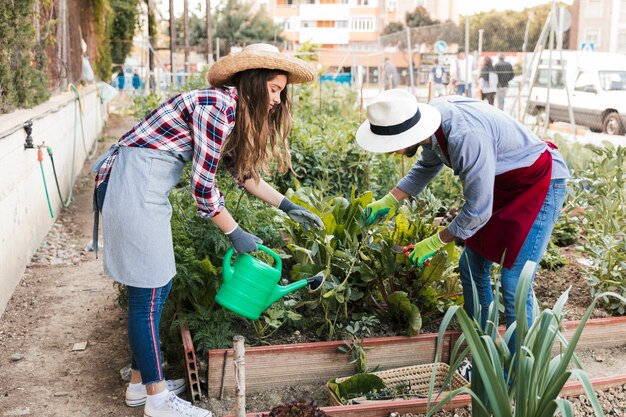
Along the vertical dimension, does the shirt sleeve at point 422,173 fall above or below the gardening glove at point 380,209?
above

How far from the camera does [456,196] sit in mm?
5367

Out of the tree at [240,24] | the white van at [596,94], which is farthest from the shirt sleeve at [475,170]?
→ the tree at [240,24]

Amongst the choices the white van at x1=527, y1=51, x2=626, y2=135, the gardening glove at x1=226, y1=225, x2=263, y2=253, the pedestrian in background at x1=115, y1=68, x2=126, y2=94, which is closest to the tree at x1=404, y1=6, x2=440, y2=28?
the pedestrian in background at x1=115, y1=68, x2=126, y2=94

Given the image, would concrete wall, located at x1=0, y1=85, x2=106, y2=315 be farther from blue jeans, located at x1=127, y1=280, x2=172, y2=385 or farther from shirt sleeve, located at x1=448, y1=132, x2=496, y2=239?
shirt sleeve, located at x1=448, y1=132, x2=496, y2=239

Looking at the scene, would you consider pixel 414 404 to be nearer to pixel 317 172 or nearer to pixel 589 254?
pixel 589 254

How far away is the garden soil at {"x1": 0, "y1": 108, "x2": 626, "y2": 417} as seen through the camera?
9.93ft

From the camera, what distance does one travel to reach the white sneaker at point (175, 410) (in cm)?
271

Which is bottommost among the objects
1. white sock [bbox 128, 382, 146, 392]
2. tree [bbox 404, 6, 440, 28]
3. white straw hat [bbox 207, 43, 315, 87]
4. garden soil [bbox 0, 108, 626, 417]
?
garden soil [bbox 0, 108, 626, 417]

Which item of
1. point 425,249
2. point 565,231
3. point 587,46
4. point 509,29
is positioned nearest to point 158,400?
point 425,249

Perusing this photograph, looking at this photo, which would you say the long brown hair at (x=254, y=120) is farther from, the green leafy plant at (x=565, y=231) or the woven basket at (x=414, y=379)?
the green leafy plant at (x=565, y=231)

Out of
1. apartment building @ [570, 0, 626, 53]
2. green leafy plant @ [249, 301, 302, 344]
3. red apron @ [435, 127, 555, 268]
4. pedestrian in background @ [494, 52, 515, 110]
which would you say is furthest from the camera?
pedestrian in background @ [494, 52, 515, 110]

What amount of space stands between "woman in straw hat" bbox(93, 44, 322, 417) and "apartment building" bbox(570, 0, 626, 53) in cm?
951

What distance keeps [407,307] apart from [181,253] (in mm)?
1048

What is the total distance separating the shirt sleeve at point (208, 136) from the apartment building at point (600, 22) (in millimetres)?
9672
